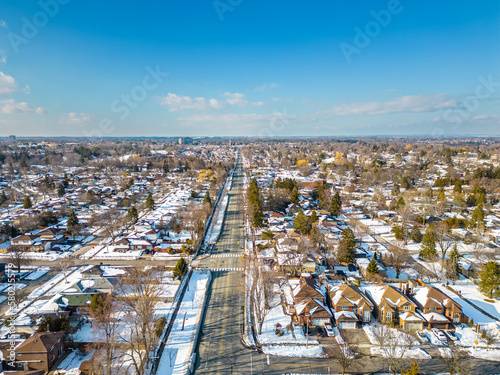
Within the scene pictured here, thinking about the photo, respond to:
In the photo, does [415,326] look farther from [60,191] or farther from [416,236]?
[60,191]

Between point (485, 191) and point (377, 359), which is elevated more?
point (485, 191)

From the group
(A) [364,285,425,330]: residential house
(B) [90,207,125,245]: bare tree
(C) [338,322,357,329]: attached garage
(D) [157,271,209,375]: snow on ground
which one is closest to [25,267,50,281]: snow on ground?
(B) [90,207,125,245]: bare tree

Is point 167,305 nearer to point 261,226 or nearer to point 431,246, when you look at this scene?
point 261,226

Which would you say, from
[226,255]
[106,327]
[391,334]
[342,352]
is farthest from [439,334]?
[106,327]

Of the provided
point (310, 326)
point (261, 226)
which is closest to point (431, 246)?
point (310, 326)

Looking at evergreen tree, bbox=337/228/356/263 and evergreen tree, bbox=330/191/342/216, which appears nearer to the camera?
evergreen tree, bbox=337/228/356/263

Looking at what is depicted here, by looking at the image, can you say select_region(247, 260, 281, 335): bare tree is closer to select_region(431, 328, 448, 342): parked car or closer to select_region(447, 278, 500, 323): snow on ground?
select_region(431, 328, 448, 342): parked car

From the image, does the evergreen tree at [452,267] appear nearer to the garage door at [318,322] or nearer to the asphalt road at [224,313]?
the garage door at [318,322]
